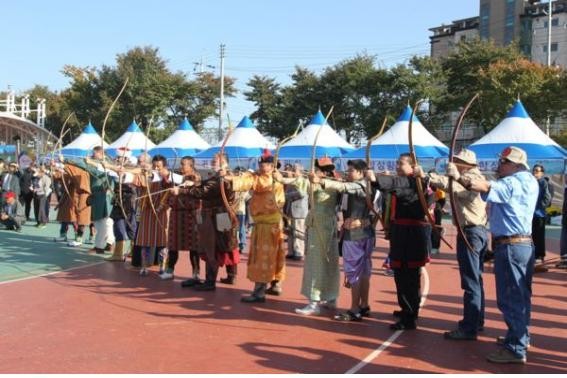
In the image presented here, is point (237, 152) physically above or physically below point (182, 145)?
below

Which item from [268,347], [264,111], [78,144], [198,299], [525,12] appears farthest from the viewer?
[525,12]

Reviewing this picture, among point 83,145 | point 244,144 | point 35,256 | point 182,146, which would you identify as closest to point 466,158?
point 35,256

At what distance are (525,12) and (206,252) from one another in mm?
62338

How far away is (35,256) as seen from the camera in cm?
1024

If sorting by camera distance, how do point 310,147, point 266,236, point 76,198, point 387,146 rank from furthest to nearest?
point 310,147 < point 387,146 < point 76,198 < point 266,236

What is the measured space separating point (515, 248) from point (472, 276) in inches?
Answer: 28.0

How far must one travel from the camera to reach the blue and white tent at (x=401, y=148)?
58.2 feet

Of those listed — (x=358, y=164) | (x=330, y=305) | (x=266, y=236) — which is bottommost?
(x=330, y=305)

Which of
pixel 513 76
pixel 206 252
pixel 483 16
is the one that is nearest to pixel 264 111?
pixel 513 76

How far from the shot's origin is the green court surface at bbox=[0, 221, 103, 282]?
29.2ft

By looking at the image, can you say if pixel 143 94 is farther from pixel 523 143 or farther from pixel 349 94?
pixel 523 143

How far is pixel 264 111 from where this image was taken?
36.6 metres

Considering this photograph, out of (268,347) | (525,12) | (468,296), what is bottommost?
(268,347)

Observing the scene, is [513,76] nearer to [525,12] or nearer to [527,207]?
[527,207]
